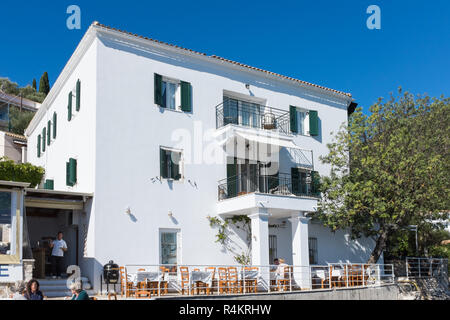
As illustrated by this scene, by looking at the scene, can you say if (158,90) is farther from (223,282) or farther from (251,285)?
(251,285)

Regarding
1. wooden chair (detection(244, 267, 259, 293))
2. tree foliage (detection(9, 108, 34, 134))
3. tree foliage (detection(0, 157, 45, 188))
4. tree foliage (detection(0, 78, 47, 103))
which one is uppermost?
tree foliage (detection(0, 78, 47, 103))

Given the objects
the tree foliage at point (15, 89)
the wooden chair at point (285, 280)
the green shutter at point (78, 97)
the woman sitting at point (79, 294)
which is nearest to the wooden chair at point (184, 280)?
the wooden chair at point (285, 280)

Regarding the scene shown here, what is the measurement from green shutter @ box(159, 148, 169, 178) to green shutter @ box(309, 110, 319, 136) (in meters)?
9.22

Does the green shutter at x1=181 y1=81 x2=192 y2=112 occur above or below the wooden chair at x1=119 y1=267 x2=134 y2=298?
Answer: above

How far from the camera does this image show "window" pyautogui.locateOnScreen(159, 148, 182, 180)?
72.5 feet

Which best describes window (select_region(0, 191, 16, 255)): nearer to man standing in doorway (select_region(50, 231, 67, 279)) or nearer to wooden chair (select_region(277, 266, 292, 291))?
man standing in doorway (select_region(50, 231, 67, 279))

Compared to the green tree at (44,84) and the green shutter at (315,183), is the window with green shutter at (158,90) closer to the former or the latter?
the green shutter at (315,183)

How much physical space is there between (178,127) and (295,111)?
7439mm

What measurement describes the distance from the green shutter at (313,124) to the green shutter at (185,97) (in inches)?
302

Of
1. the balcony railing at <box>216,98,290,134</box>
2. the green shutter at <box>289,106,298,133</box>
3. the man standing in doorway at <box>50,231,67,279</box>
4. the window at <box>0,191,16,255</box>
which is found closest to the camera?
the window at <box>0,191,16,255</box>

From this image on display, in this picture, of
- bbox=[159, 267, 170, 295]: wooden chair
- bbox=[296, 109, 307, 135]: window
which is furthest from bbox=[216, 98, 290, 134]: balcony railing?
bbox=[159, 267, 170, 295]: wooden chair

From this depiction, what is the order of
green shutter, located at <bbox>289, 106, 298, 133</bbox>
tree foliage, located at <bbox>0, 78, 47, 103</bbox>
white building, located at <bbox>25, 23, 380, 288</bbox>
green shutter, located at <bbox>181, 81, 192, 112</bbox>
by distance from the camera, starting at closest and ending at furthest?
1. white building, located at <bbox>25, 23, 380, 288</bbox>
2. green shutter, located at <bbox>181, 81, 192, 112</bbox>
3. green shutter, located at <bbox>289, 106, 298, 133</bbox>
4. tree foliage, located at <bbox>0, 78, 47, 103</bbox>

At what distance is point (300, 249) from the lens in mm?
23078
